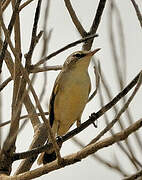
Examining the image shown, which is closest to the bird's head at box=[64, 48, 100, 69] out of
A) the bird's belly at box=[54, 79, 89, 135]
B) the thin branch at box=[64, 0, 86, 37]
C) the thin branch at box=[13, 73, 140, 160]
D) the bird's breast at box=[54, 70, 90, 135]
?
the bird's breast at box=[54, 70, 90, 135]

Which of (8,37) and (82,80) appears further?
(82,80)

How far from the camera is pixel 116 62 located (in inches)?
113

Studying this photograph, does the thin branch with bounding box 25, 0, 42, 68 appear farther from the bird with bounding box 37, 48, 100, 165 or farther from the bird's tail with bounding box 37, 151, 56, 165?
the bird with bounding box 37, 48, 100, 165

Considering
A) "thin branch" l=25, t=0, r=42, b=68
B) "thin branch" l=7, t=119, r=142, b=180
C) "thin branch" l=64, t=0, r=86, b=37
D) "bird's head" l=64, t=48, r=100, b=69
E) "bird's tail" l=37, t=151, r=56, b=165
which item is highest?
"thin branch" l=25, t=0, r=42, b=68

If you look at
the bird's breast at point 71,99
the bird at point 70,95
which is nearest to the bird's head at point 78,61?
the bird at point 70,95

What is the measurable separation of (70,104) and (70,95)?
0.34 ft

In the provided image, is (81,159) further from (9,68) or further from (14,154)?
(9,68)

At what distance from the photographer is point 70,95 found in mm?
5469

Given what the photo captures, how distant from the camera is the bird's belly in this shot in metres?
5.34

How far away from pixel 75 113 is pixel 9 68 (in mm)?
1494

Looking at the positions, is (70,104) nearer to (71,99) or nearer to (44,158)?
(71,99)

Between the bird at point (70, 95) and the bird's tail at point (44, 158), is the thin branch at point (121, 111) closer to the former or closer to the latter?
the bird's tail at point (44, 158)

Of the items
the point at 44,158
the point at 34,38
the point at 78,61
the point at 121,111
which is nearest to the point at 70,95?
the point at 78,61

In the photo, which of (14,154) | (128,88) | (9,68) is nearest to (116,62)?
(128,88)
